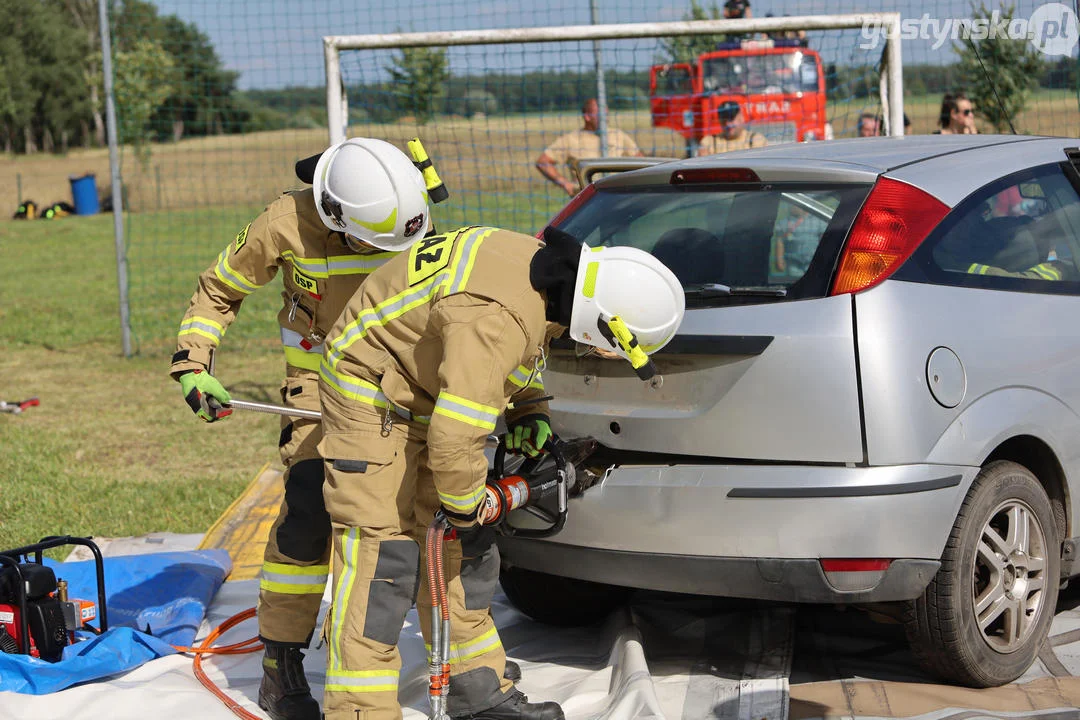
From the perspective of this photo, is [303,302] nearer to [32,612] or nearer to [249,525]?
[32,612]

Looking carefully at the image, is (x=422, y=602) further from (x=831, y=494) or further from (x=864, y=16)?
(x=864, y=16)

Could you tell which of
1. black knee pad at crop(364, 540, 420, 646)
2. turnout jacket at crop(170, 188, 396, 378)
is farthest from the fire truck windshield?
black knee pad at crop(364, 540, 420, 646)

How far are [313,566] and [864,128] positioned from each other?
7.79 m

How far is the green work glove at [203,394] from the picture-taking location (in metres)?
3.95

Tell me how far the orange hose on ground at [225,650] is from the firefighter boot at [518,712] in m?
0.75

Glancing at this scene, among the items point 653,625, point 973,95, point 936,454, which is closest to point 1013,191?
point 936,454

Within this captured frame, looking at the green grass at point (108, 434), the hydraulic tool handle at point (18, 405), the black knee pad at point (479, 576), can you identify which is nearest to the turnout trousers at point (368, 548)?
the black knee pad at point (479, 576)

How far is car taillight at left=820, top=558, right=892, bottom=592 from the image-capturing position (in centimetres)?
334

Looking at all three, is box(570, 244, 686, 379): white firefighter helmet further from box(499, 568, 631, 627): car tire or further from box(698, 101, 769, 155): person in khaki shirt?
box(698, 101, 769, 155): person in khaki shirt

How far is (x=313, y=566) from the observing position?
152 inches

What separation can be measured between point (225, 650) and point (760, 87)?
654 centimetres

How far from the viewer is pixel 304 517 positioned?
3.83m

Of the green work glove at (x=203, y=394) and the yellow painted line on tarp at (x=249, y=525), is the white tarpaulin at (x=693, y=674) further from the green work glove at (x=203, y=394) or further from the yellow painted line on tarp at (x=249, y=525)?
the green work glove at (x=203, y=394)

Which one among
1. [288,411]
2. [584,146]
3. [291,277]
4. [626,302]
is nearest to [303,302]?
[291,277]
